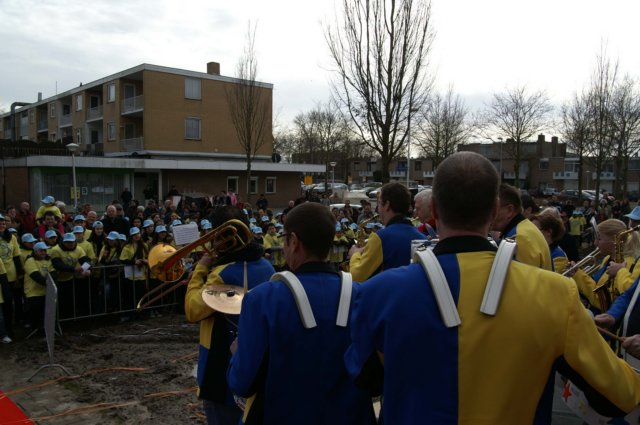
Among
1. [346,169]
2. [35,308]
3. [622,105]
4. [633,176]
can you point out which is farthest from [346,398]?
[633,176]

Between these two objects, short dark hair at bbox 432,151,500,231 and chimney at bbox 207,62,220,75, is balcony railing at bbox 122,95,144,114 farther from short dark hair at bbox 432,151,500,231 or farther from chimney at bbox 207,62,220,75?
short dark hair at bbox 432,151,500,231

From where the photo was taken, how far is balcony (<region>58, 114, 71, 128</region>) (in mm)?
48906

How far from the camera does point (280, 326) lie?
2.30 meters

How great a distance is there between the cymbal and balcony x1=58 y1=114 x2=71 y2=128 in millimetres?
51940

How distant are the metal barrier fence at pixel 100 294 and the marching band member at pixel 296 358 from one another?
7.19 m

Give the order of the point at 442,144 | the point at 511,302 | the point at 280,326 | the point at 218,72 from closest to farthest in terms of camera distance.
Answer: the point at 511,302 < the point at 280,326 < the point at 442,144 < the point at 218,72

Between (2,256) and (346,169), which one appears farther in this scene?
(346,169)

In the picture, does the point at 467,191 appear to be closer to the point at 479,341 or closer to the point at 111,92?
the point at 479,341

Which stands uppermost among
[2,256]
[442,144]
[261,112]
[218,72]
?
[218,72]

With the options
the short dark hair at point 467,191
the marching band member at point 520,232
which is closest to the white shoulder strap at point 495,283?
the short dark hair at point 467,191

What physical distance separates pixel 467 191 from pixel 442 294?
1.20 feet

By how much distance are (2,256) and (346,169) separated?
56525mm

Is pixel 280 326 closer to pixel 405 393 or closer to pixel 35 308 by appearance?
pixel 405 393

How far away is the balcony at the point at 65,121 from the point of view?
4891 centimetres
